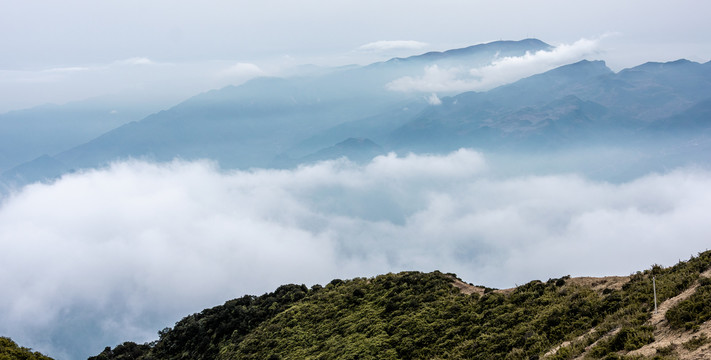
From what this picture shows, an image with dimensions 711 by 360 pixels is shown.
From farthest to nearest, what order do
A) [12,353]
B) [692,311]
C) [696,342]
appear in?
[12,353], [692,311], [696,342]


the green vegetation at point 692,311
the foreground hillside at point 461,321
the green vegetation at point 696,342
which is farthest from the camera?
the foreground hillside at point 461,321

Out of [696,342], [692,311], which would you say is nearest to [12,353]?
[696,342]

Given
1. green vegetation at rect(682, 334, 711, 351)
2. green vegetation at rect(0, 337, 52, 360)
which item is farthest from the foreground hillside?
green vegetation at rect(0, 337, 52, 360)

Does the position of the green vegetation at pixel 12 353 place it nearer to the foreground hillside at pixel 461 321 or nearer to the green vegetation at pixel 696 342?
the foreground hillside at pixel 461 321

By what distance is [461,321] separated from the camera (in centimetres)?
2620

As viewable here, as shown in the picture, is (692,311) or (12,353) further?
(12,353)

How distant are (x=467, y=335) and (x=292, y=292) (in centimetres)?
2336

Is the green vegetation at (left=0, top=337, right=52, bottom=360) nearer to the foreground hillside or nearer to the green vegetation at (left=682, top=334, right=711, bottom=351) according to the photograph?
the foreground hillside

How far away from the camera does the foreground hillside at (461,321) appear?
54.4ft

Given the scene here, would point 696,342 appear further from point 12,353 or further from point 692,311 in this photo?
point 12,353

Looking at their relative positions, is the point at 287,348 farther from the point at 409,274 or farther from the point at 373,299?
the point at 409,274

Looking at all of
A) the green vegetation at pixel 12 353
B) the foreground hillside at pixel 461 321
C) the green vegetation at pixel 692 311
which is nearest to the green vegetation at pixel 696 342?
the foreground hillside at pixel 461 321

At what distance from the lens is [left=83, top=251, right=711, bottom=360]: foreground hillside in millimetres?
16594

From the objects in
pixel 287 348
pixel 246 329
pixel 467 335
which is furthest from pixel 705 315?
pixel 246 329
